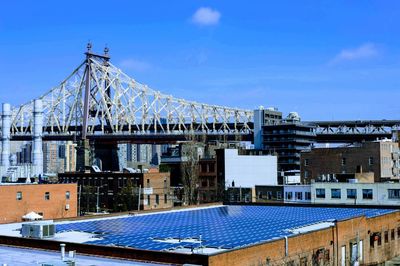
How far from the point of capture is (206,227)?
38.1m

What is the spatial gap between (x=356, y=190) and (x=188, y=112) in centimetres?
12502

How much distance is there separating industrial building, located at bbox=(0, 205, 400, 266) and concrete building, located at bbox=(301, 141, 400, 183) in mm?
50581

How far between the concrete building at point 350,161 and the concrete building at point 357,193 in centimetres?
2872

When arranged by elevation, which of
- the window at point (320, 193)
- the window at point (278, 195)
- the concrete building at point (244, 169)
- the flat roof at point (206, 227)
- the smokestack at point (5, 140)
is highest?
the smokestack at point (5, 140)

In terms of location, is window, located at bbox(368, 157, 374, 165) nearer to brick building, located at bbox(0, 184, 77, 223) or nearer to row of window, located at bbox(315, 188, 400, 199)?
row of window, located at bbox(315, 188, 400, 199)

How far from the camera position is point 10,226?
133 ft

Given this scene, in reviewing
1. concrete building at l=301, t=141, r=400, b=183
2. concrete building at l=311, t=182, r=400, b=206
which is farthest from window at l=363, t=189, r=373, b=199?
concrete building at l=301, t=141, r=400, b=183

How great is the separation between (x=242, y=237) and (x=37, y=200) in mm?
37810

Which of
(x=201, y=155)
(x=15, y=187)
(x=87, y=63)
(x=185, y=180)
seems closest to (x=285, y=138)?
(x=201, y=155)

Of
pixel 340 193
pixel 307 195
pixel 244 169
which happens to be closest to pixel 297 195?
pixel 307 195

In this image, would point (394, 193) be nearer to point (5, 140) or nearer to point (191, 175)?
point (191, 175)

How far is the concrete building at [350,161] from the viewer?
10175cm

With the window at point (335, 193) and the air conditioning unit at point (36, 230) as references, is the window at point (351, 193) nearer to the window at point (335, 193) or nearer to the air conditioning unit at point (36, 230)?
the window at point (335, 193)

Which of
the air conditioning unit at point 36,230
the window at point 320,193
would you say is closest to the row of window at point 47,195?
the window at point 320,193
